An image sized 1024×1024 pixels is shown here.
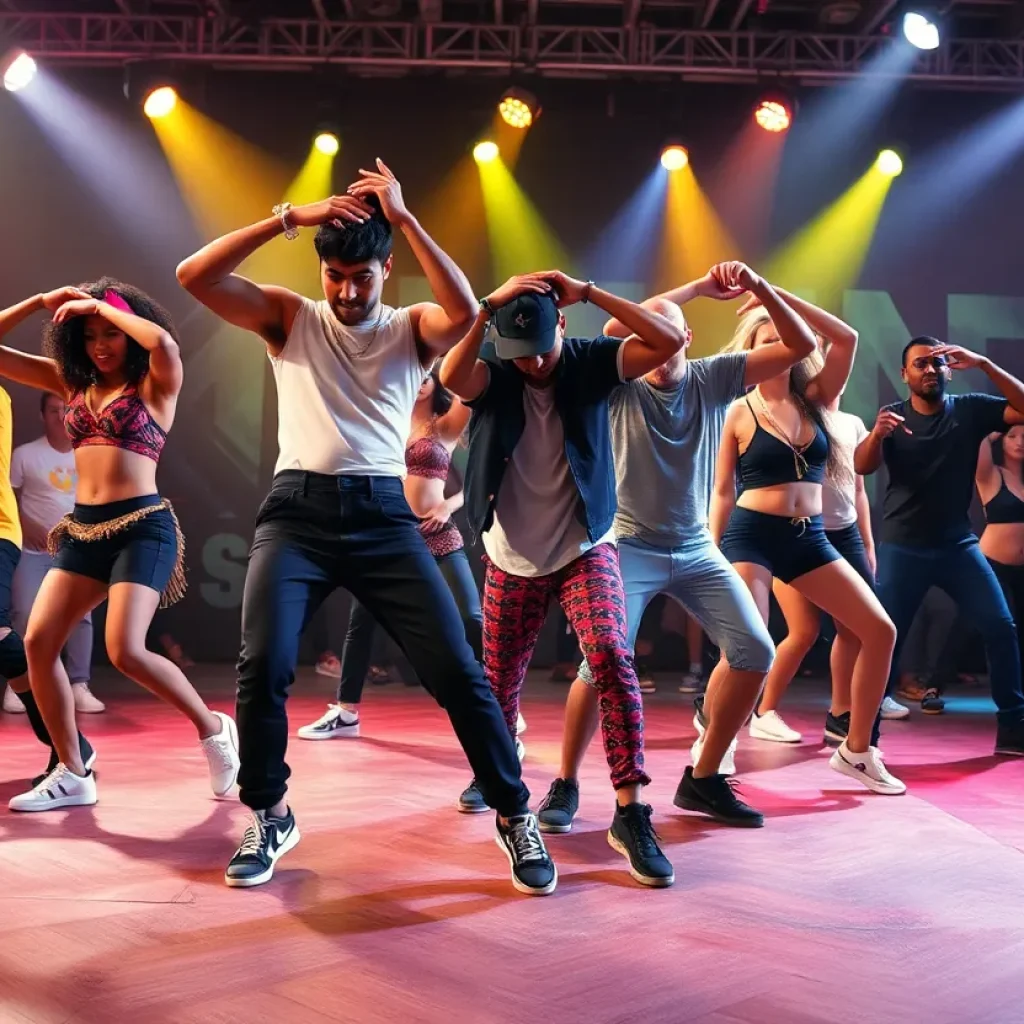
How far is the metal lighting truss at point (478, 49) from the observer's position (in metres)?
7.82

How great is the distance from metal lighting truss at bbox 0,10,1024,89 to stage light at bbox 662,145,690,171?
52 centimetres

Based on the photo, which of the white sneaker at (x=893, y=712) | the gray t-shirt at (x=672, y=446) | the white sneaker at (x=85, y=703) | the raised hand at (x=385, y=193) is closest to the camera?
the raised hand at (x=385, y=193)

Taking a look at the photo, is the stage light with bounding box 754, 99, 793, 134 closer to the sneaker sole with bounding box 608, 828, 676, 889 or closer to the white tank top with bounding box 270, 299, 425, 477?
the white tank top with bounding box 270, 299, 425, 477

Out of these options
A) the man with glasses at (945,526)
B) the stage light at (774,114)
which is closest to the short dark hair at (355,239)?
the man with glasses at (945,526)

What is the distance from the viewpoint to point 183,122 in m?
8.55

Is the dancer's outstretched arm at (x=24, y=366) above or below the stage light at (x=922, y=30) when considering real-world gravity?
below

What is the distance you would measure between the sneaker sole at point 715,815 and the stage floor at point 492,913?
40 mm

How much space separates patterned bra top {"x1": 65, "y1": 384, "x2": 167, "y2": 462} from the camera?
358 centimetres

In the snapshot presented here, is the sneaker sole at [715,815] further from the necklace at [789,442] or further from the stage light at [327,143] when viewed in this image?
the stage light at [327,143]

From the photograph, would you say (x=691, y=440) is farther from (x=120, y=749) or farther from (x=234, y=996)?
(x=120, y=749)

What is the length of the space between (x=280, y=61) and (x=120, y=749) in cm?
511

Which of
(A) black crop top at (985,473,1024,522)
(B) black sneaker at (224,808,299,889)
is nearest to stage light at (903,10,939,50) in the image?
(A) black crop top at (985,473,1024,522)

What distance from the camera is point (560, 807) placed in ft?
11.0

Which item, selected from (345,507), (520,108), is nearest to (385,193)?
(345,507)
